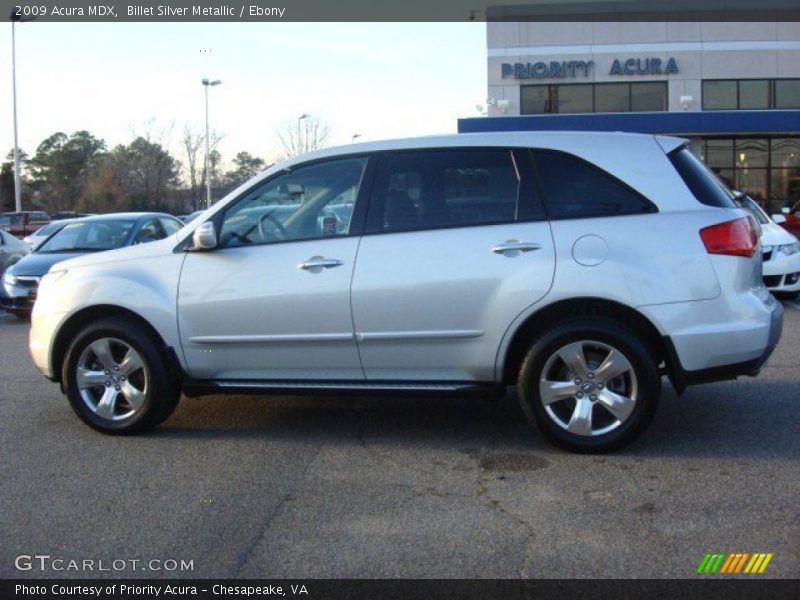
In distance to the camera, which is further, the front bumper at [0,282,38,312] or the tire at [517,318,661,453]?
the front bumper at [0,282,38,312]

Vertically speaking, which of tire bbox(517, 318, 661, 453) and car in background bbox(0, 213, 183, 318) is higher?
car in background bbox(0, 213, 183, 318)

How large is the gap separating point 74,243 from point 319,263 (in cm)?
894

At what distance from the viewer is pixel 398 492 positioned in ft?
16.1

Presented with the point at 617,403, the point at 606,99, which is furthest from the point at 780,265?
the point at 606,99

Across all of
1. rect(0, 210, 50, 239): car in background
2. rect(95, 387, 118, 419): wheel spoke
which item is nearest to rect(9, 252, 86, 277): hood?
rect(95, 387, 118, 419): wheel spoke

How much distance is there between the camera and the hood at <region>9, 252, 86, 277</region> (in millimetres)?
12762

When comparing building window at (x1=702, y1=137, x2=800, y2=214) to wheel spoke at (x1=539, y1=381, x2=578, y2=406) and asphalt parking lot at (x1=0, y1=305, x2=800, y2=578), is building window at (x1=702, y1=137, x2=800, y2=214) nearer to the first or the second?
asphalt parking lot at (x1=0, y1=305, x2=800, y2=578)

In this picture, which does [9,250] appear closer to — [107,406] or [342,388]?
[107,406]

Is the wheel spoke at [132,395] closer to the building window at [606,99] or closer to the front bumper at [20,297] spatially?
the front bumper at [20,297]

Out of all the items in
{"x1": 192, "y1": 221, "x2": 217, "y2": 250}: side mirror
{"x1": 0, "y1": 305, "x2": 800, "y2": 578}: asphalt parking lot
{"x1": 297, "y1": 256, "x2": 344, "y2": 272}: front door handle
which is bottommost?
{"x1": 0, "y1": 305, "x2": 800, "y2": 578}: asphalt parking lot

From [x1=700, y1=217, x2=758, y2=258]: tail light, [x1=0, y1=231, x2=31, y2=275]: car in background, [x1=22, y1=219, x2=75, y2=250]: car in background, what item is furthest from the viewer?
[x1=0, y1=231, x2=31, y2=275]: car in background

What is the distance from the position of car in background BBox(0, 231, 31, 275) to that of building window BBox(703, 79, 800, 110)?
23671 mm

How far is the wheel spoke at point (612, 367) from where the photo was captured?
527 centimetres

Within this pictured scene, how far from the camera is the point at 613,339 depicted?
17.3ft
